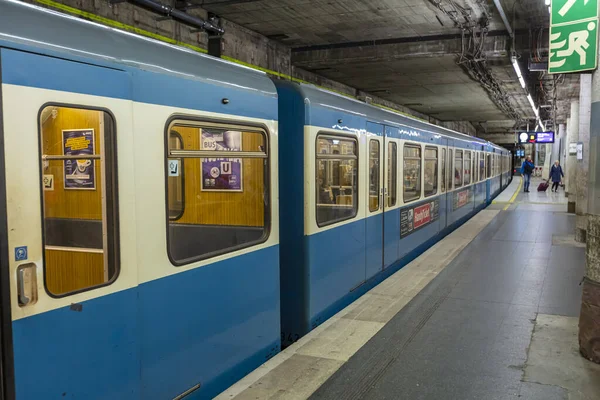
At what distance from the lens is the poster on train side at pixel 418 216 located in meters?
8.27

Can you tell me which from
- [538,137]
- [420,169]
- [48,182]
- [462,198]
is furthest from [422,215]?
[538,137]

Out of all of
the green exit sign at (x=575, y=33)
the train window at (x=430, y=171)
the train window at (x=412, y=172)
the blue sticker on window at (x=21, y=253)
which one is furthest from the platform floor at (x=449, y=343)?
the green exit sign at (x=575, y=33)

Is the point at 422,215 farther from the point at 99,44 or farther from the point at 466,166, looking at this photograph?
the point at 99,44

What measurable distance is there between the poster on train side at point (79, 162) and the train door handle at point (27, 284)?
715 mm

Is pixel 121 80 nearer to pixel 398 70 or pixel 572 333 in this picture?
pixel 572 333

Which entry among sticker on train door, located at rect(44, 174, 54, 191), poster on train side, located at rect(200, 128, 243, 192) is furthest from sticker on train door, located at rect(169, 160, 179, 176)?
sticker on train door, located at rect(44, 174, 54, 191)

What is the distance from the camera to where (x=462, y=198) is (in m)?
13.7

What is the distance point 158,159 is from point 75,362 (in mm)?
1200

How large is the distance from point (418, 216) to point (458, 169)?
436 cm

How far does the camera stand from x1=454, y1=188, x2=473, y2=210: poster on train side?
1282 centimetres

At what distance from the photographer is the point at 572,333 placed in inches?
204

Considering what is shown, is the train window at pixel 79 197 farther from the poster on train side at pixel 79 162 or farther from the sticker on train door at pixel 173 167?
the sticker on train door at pixel 173 167

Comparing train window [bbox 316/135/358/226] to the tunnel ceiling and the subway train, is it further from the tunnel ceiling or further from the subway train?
the tunnel ceiling

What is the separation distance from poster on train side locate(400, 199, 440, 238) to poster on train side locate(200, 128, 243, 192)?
4.33 m
